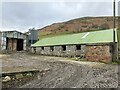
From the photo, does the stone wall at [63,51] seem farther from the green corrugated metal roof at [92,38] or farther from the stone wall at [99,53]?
the stone wall at [99,53]

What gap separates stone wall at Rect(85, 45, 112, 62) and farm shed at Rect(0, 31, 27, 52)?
80.6 ft

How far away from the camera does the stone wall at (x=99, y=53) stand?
20688 mm

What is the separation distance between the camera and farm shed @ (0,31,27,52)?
137 ft

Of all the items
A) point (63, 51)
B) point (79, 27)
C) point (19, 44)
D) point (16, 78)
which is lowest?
point (16, 78)

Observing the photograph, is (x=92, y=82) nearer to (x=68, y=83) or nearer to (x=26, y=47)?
(x=68, y=83)

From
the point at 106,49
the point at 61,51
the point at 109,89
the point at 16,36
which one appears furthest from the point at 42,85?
the point at 16,36

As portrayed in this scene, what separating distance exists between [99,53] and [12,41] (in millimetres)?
28622

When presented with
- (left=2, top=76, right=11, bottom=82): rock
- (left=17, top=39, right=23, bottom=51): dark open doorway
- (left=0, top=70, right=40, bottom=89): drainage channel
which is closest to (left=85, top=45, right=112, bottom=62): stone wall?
(left=0, top=70, right=40, bottom=89): drainage channel

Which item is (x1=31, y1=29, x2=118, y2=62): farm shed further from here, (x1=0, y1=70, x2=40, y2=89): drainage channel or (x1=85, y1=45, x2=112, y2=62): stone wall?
(x1=0, y1=70, x2=40, y2=89): drainage channel

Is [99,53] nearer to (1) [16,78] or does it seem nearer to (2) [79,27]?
(1) [16,78]

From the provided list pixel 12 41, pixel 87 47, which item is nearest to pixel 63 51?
pixel 87 47

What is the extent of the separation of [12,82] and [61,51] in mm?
22357

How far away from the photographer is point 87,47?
2311 cm

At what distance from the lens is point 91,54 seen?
22469mm
